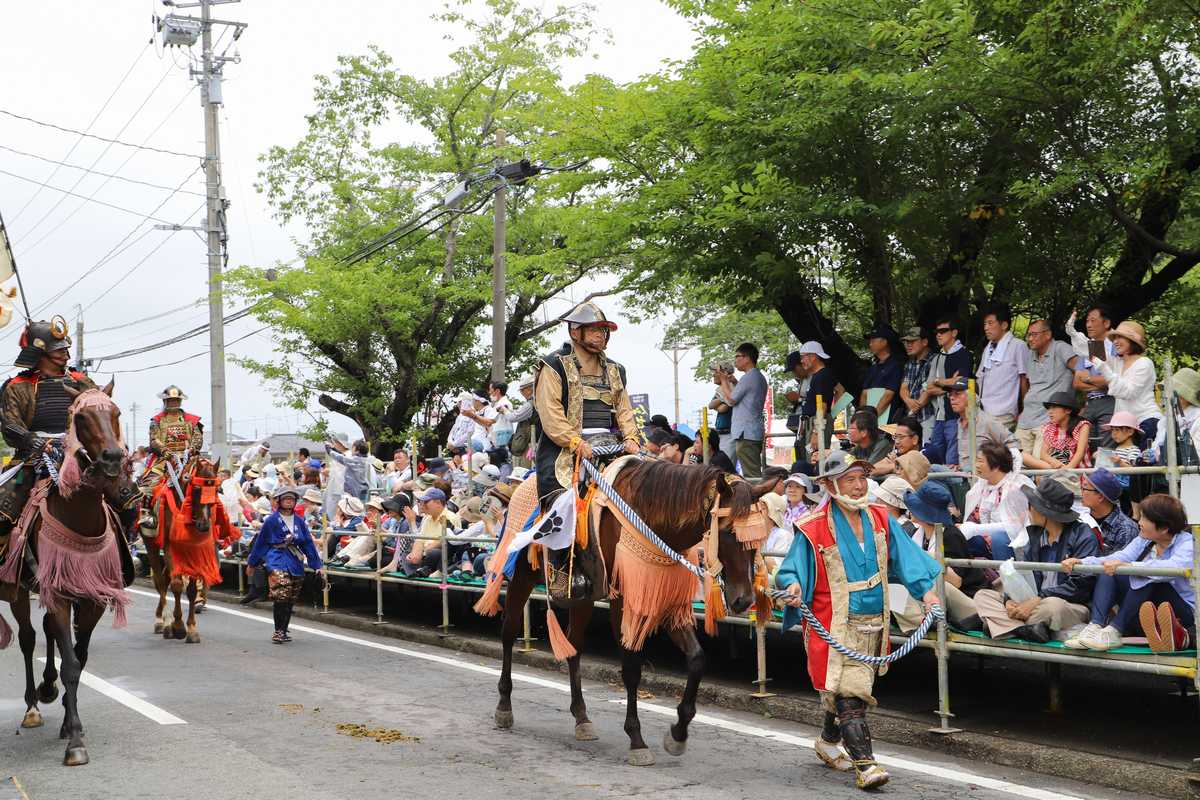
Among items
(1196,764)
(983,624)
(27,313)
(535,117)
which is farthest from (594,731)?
(535,117)

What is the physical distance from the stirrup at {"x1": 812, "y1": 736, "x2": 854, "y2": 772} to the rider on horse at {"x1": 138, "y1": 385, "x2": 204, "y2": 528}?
357 inches

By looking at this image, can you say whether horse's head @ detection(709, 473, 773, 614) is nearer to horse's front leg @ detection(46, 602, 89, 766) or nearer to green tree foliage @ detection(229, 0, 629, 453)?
horse's front leg @ detection(46, 602, 89, 766)

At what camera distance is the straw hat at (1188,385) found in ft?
29.9

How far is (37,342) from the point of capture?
8.51m

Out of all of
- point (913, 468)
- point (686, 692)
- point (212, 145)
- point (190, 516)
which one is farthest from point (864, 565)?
point (212, 145)

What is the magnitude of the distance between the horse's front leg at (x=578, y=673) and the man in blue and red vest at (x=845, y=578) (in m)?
1.53

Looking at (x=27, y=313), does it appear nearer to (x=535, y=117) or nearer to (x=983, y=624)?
(x=983, y=624)

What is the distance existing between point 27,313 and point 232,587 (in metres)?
12.0

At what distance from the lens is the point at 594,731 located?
27.0 ft

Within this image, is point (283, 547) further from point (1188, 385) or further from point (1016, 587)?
point (1188, 385)

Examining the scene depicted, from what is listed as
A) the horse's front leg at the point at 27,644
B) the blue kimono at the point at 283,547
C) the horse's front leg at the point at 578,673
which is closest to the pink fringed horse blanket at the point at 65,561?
the horse's front leg at the point at 27,644

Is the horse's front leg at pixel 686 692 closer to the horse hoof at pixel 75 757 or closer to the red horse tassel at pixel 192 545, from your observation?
the horse hoof at pixel 75 757

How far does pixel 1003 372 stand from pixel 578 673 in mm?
5903

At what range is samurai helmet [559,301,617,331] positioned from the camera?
8328mm
